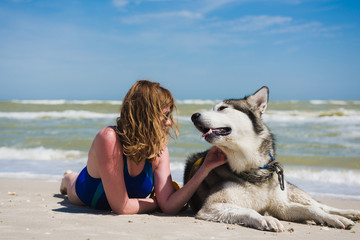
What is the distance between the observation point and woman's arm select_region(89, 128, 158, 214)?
3734mm

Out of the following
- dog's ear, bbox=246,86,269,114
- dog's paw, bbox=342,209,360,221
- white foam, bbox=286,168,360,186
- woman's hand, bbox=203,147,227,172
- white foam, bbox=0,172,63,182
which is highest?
dog's ear, bbox=246,86,269,114

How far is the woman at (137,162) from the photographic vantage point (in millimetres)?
3775

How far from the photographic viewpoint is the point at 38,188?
5977 millimetres

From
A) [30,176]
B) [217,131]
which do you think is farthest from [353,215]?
[30,176]

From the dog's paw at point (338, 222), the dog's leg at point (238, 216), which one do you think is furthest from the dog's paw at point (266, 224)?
the dog's paw at point (338, 222)

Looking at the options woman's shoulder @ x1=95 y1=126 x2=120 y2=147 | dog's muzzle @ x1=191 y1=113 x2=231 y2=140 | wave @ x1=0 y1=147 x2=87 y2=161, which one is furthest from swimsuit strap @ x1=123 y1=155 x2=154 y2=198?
wave @ x1=0 y1=147 x2=87 y2=161

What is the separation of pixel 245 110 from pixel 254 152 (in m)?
0.46

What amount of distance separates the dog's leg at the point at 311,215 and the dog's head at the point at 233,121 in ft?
2.93

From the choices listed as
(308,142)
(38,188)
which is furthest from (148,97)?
(308,142)

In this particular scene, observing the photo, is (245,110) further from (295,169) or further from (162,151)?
(295,169)

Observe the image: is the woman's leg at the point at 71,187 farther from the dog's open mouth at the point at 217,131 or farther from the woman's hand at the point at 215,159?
the dog's open mouth at the point at 217,131

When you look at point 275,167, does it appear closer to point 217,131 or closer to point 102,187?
point 217,131

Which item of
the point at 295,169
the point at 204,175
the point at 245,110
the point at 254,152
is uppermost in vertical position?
the point at 245,110

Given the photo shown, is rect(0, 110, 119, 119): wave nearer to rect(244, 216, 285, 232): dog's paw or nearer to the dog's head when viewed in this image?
the dog's head
